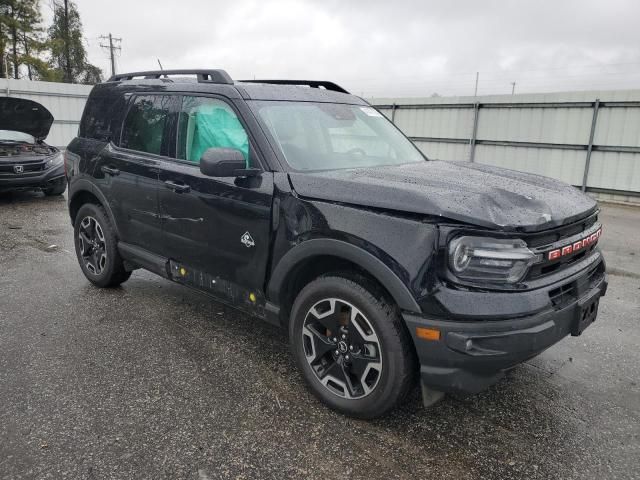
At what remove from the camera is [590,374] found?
11.5ft

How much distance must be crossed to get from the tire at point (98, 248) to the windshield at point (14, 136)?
21.0ft

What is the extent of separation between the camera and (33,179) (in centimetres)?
1003

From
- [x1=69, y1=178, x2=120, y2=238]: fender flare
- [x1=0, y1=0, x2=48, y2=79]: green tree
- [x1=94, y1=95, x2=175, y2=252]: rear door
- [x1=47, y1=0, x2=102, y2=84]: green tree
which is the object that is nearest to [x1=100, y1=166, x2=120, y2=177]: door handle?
[x1=94, y1=95, x2=175, y2=252]: rear door

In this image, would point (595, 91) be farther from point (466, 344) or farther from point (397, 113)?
point (466, 344)

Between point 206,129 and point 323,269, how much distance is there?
4.78ft

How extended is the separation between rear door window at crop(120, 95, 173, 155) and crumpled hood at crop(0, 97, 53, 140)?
6.13m

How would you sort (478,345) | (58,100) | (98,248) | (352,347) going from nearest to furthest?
(478,345), (352,347), (98,248), (58,100)

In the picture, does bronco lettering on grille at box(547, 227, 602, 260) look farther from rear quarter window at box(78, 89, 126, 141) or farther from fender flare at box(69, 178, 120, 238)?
rear quarter window at box(78, 89, 126, 141)

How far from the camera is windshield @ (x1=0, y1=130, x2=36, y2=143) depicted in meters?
10.1

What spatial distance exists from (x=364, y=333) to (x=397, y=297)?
12.9 inches

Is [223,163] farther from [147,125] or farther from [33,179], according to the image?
[33,179]

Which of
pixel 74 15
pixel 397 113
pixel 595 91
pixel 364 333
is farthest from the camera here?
pixel 74 15

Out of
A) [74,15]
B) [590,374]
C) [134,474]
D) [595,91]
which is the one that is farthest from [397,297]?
[74,15]

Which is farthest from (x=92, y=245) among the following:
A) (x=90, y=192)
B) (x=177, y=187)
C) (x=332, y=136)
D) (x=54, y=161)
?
(x=54, y=161)
